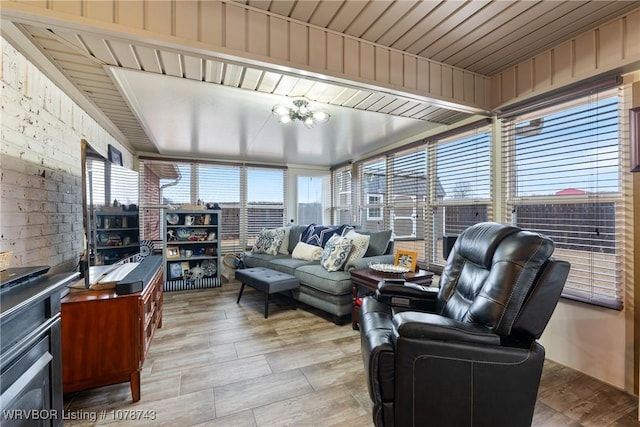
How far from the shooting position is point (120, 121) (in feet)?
10.2

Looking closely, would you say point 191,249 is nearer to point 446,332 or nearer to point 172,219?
point 172,219

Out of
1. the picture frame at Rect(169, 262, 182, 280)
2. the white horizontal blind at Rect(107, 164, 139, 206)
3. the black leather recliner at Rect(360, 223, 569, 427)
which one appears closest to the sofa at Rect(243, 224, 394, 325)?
the picture frame at Rect(169, 262, 182, 280)

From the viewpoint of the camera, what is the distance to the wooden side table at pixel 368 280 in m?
2.62

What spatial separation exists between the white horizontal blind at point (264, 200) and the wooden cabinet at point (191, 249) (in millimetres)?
847

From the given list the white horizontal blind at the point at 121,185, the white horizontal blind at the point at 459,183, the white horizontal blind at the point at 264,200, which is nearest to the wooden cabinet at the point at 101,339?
the white horizontal blind at the point at 121,185

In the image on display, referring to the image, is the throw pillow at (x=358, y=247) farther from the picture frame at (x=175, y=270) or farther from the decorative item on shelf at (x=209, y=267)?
the picture frame at (x=175, y=270)

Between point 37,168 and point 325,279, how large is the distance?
2525 millimetres

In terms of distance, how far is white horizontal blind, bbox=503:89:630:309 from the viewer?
191 centimetres

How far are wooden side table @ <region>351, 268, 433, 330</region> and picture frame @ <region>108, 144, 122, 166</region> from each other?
3082mm

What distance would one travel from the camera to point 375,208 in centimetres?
445

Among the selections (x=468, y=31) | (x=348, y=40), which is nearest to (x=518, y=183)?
(x=468, y=31)

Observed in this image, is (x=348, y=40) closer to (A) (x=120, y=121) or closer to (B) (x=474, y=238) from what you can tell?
(B) (x=474, y=238)

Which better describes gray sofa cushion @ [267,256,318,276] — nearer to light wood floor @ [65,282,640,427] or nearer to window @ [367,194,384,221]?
light wood floor @ [65,282,640,427]

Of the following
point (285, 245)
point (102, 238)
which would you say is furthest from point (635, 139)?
point (285, 245)
